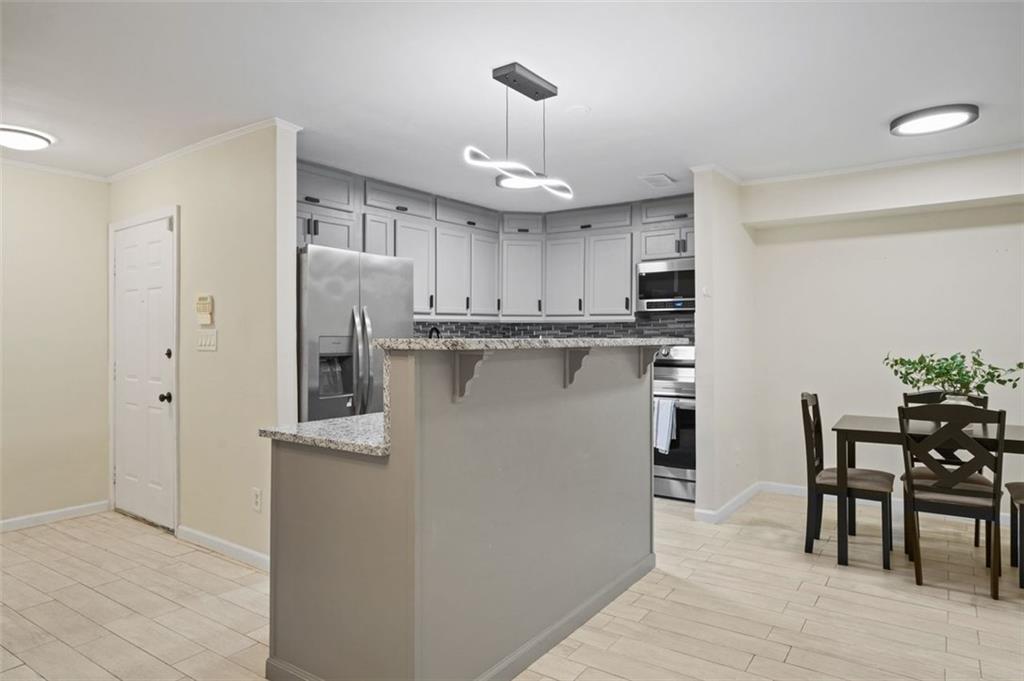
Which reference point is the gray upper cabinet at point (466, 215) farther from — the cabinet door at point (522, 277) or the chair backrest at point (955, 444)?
the chair backrest at point (955, 444)

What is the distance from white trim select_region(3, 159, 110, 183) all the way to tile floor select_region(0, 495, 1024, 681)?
2525 mm

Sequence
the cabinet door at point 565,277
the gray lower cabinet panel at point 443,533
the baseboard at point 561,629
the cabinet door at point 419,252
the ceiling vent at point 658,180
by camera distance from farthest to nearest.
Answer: the cabinet door at point 565,277
the cabinet door at point 419,252
the ceiling vent at point 658,180
the baseboard at point 561,629
the gray lower cabinet panel at point 443,533

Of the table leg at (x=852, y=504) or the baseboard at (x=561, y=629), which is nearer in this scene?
the baseboard at (x=561, y=629)

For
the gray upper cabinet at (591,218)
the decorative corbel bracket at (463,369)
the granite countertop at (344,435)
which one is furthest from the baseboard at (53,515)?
the gray upper cabinet at (591,218)

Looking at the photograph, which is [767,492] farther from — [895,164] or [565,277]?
[895,164]

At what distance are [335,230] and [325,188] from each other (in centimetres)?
30

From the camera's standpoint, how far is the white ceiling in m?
2.38

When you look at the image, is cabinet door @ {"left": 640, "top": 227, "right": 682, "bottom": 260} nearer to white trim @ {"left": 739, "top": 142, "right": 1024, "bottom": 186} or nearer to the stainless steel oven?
white trim @ {"left": 739, "top": 142, "right": 1024, "bottom": 186}

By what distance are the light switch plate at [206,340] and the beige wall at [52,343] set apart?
141 centimetres

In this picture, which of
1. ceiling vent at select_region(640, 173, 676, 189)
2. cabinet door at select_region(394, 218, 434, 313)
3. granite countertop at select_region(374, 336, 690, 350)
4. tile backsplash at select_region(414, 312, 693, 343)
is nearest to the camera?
granite countertop at select_region(374, 336, 690, 350)

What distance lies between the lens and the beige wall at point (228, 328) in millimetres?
3529

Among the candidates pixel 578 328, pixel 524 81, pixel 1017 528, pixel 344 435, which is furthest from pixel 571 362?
pixel 578 328

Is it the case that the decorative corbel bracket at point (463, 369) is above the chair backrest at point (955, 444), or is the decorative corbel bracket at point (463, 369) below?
above

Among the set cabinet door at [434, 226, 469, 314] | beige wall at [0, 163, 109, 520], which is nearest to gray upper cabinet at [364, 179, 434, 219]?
cabinet door at [434, 226, 469, 314]
